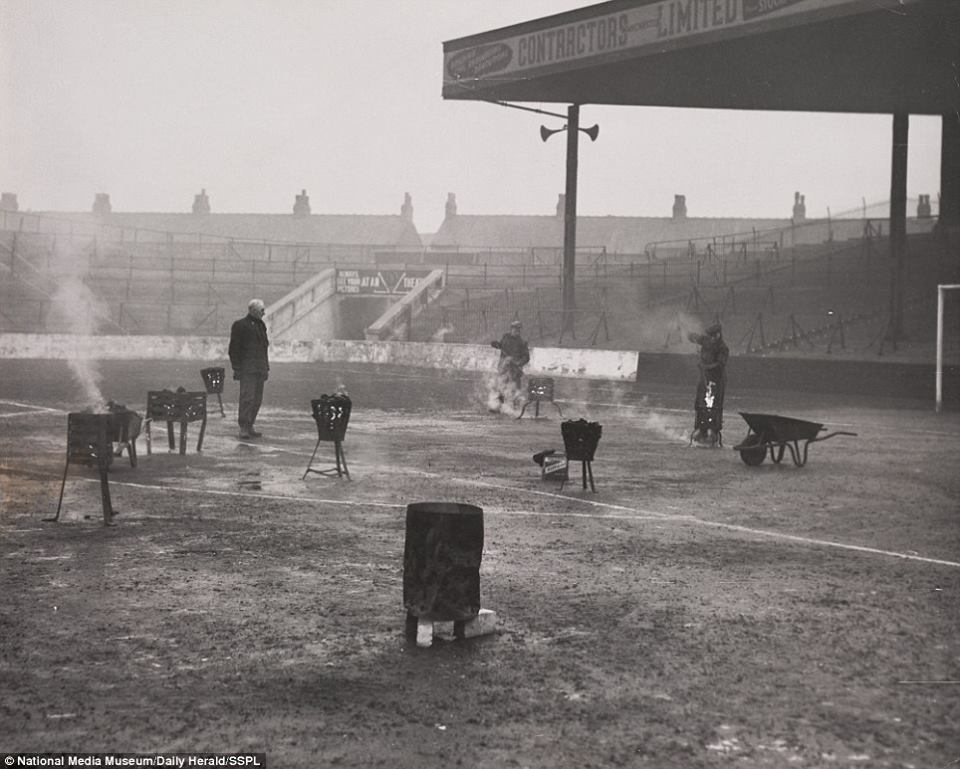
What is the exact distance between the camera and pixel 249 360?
15.8 metres

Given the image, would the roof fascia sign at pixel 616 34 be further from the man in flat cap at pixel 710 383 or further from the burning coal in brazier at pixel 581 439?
the burning coal in brazier at pixel 581 439

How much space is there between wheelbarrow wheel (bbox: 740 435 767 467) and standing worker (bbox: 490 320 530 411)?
24.4 feet

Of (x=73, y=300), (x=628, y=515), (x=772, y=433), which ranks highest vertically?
(x=73, y=300)

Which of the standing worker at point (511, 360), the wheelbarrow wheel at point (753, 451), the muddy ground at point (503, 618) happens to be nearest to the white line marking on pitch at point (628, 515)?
the muddy ground at point (503, 618)

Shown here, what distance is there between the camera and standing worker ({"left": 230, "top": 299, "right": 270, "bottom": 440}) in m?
15.7

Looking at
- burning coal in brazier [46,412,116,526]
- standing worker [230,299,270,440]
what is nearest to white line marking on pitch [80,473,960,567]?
burning coal in brazier [46,412,116,526]

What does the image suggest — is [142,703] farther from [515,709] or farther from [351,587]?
[351,587]

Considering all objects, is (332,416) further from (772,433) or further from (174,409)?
(772,433)

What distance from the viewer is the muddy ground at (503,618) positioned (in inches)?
193

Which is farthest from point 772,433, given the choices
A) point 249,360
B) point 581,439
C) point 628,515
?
point 249,360

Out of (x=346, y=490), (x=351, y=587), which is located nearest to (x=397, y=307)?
(x=346, y=490)

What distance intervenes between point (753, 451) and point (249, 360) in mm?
7116

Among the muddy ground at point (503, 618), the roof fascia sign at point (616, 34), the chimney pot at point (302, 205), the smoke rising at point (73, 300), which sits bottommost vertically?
the muddy ground at point (503, 618)

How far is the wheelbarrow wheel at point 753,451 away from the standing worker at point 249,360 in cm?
667
